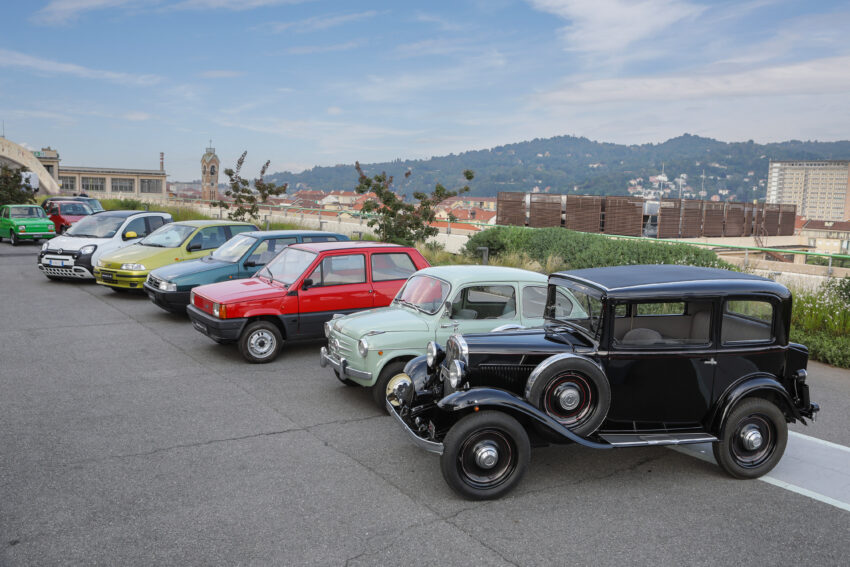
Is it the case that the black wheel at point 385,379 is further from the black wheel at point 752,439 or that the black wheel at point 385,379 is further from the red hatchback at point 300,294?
the black wheel at point 752,439

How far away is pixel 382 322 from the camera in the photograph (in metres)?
7.18

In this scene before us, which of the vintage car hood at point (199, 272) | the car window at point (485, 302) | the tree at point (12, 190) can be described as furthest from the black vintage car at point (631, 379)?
the tree at point (12, 190)

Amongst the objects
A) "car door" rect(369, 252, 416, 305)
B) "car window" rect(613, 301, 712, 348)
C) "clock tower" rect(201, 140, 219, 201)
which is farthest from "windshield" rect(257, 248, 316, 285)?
"clock tower" rect(201, 140, 219, 201)

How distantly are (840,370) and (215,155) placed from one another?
12878 cm

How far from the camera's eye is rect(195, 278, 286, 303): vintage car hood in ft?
29.4

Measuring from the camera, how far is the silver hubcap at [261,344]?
899 cm

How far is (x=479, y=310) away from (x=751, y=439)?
3013 mm

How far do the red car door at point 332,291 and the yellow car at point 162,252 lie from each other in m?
5.20

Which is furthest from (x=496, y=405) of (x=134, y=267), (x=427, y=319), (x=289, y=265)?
(x=134, y=267)

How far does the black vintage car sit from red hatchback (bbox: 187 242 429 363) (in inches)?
148

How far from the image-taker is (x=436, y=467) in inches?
222

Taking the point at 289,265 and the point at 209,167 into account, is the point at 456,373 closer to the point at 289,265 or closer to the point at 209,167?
the point at 289,265

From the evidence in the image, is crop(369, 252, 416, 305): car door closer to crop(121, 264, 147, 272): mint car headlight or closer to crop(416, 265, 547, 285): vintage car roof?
crop(416, 265, 547, 285): vintage car roof

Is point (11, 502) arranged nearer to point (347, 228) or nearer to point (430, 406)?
point (430, 406)
